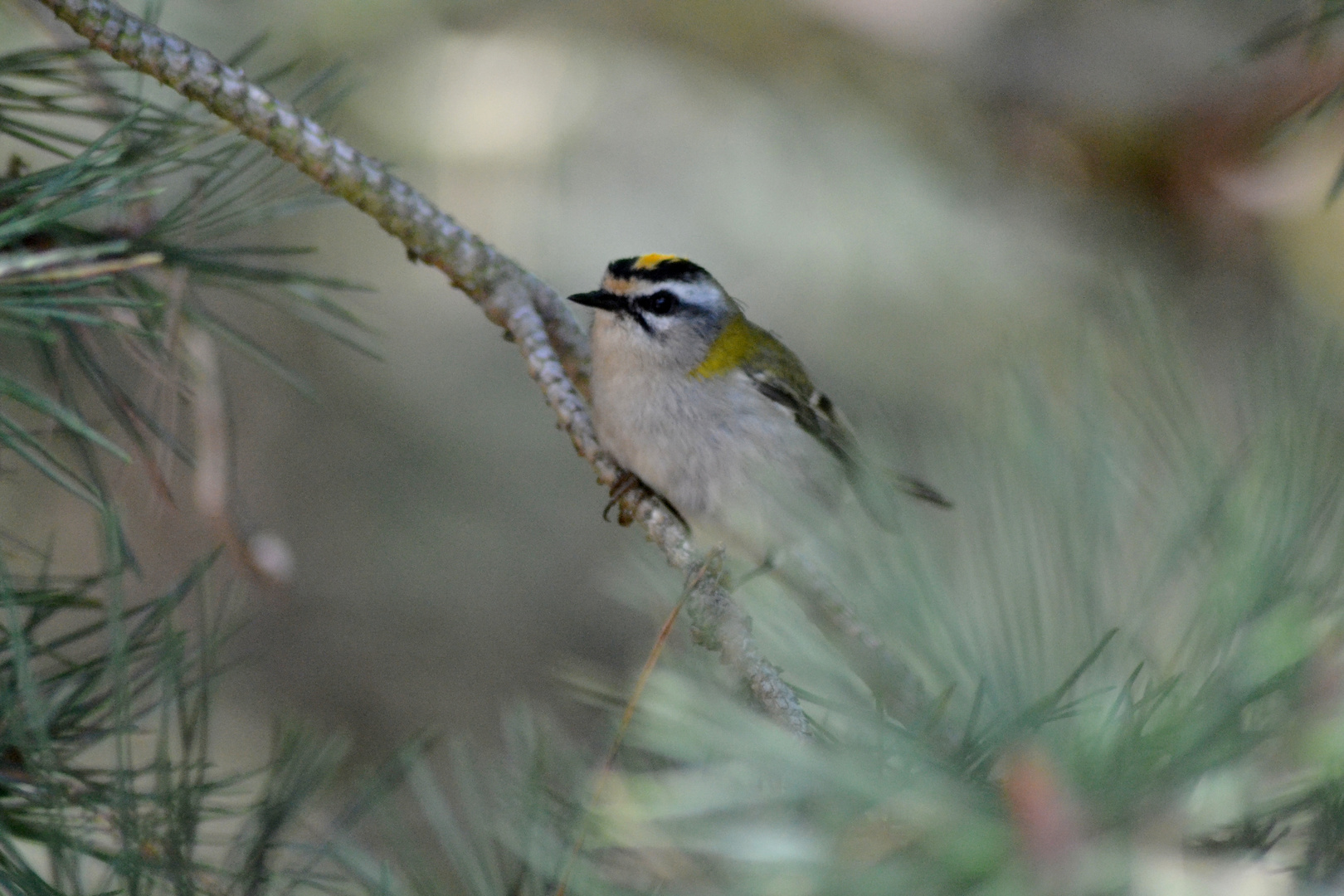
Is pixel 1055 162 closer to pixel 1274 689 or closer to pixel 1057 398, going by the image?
pixel 1057 398

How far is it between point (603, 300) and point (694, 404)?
21cm

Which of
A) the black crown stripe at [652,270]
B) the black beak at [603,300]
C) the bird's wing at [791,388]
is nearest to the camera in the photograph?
the black beak at [603,300]

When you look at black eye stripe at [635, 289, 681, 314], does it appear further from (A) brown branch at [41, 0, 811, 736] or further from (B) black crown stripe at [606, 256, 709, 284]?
(A) brown branch at [41, 0, 811, 736]

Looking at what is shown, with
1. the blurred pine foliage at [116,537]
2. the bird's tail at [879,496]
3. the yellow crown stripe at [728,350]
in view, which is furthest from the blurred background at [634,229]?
the bird's tail at [879,496]

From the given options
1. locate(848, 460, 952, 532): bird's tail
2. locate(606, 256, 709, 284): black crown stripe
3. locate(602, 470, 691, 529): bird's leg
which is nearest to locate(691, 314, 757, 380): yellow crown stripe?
locate(606, 256, 709, 284): black crown stripe

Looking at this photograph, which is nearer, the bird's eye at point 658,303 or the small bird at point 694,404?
the small bird at point 694,404

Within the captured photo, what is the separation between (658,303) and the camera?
1833 millimetres

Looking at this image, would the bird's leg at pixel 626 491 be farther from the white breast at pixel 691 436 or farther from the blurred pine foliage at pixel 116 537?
the blurred pine foliage at pixel 116 537

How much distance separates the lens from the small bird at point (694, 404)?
5.31 feet

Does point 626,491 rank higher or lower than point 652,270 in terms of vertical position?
lower

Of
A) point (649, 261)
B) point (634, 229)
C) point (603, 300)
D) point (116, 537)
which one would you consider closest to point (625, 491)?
point (603, 300)

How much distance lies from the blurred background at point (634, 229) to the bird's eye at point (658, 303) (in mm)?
675

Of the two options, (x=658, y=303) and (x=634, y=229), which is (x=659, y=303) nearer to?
(x=658, y=303)

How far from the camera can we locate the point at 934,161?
8.69ft
